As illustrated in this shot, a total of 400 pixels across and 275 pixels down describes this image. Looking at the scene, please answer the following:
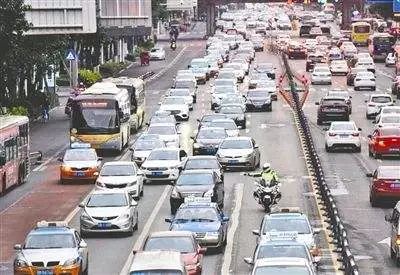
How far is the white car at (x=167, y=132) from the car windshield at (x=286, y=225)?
28033 mm

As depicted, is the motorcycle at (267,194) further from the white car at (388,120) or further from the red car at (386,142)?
the white car at (388,120)

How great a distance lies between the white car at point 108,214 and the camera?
1656 inches

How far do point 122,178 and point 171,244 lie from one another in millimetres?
17530

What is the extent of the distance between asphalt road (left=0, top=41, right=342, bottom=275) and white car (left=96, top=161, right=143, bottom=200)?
619 mm

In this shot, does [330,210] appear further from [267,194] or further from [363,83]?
[363,83]

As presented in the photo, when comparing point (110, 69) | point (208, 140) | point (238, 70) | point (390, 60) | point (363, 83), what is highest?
point (208, 140)

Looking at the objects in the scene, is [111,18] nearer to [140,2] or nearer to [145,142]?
[140,2]

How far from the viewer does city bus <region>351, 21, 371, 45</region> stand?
161m

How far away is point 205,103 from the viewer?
9481 centimetres

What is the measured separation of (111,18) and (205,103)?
39.3 feet

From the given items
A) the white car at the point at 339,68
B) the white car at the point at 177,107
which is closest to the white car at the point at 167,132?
the white car at the point at 177,107

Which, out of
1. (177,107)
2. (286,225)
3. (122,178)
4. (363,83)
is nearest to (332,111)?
(177,107)

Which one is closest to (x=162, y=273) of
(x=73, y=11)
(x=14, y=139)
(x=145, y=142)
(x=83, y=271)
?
(x=83, y=271)

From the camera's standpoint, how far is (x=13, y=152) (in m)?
54.4
